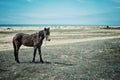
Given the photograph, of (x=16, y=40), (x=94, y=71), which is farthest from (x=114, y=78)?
(x=16, y=40)

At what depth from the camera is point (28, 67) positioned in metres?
11.7

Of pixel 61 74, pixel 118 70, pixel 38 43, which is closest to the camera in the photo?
pixel 61 74

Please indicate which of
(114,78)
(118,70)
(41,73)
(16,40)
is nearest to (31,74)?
(41,73)

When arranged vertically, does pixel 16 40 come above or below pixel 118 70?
above

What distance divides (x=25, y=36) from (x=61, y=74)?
4.59 metres

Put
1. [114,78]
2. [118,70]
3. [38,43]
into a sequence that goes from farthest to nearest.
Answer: [38,43]
[118,70]
[114,78]

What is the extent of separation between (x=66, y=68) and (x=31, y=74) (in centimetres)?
248

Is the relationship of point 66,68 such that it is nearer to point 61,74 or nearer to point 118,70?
point 61,74

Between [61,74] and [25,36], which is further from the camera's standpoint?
[25,36]

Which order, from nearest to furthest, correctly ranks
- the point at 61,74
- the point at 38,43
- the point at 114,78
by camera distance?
1. the point at 114,78
2. the point at 61,74
3. the point at 38,43

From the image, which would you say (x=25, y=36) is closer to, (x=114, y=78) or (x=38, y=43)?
(x=38, y=43)

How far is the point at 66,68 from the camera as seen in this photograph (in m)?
11.6

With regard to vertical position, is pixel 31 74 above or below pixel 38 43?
below

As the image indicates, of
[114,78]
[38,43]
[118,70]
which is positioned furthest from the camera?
[38,43]
